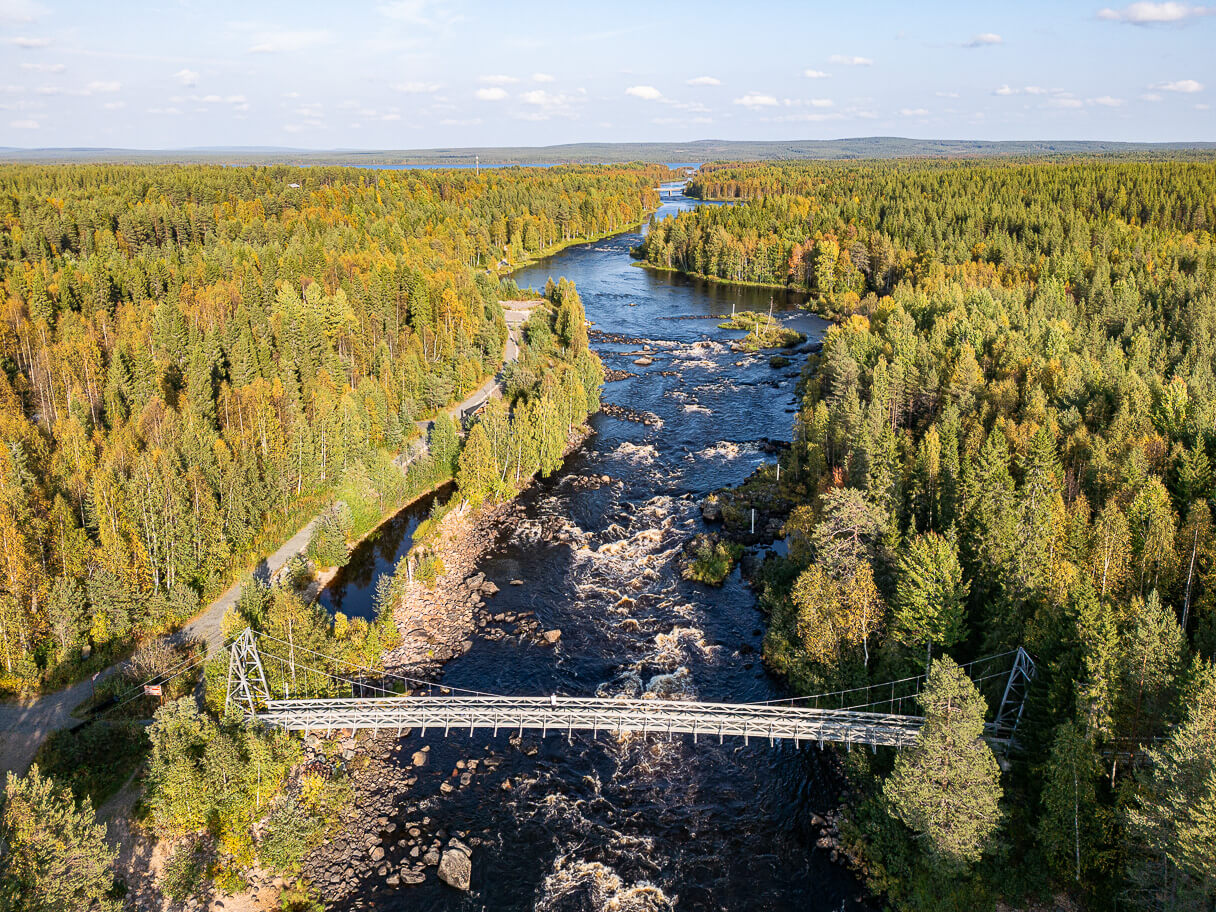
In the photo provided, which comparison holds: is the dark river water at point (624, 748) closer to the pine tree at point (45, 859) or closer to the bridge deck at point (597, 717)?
the bridge deck at point (597, 717)

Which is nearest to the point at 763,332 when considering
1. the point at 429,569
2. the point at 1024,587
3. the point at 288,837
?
the point at 429,569

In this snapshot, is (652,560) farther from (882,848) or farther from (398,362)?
(398,362)

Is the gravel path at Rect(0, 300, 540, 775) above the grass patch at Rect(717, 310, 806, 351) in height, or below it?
below

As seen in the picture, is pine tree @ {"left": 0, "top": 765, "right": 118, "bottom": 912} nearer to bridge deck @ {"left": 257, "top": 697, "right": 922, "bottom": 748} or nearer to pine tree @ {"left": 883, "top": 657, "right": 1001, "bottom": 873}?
bridge deck @ {"left": 257, "top": 697, "right": 922, "bottom": 748}

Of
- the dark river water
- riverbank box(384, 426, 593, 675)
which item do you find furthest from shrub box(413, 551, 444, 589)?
the dark river water

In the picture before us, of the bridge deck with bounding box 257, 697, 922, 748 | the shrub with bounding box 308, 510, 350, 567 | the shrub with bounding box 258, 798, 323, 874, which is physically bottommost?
the shrub with bounding box 258, 798, 323, 874
